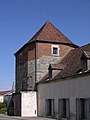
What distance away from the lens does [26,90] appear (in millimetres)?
43625

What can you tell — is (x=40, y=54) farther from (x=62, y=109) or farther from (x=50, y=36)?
(x=62, y=109)

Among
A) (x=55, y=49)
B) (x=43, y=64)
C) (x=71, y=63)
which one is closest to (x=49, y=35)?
(x=55, y=49)

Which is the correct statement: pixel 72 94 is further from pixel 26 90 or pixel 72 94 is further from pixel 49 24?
pixel 49 24

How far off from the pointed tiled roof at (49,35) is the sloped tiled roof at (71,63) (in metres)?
A: 2.67

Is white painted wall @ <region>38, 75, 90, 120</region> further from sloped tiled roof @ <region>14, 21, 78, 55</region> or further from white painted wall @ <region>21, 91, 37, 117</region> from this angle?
sloped tiled roof @ <region>14, 21, 78, 55</region>

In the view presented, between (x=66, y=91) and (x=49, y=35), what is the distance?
1356 centimetres

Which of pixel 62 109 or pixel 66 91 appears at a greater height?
pixel 66 91

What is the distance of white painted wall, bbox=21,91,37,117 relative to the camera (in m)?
40.9

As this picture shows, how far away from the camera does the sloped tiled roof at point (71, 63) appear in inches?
1347

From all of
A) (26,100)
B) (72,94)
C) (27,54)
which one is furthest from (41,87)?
(72,94)

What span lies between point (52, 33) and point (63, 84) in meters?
13.5

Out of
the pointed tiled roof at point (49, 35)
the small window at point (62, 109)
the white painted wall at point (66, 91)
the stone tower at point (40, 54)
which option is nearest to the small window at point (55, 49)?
the stone tower at point (40, 54)

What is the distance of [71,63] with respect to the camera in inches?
1512

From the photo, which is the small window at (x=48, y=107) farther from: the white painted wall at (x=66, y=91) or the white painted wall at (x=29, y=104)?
the white painted wall at (x=29, y=104)
